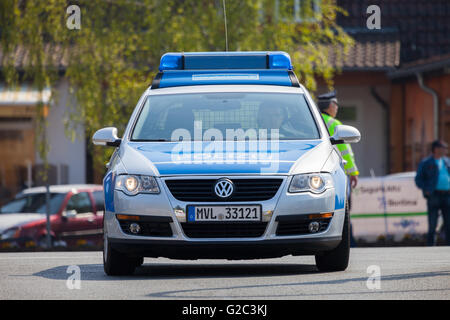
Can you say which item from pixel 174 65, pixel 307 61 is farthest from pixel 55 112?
pixel 174 65

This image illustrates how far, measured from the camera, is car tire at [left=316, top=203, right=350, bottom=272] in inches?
401

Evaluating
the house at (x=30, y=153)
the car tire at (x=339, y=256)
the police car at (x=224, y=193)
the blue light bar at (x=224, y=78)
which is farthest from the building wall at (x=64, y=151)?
the car tire at (x=339, y=256)

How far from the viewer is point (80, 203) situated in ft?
72.3

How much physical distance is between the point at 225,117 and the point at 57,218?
36.2 feet

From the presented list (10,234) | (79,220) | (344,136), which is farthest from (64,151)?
(344,136)

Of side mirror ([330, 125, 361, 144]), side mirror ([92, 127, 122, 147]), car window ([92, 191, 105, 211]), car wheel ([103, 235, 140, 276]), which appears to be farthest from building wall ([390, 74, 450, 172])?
car wheel ([103, 235, 140, 276])

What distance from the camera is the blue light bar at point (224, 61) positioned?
39.3ft

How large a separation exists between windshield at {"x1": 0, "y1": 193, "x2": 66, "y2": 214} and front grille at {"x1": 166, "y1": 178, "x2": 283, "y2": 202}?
475 inches

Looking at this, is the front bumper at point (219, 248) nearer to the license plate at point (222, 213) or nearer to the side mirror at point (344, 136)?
the license plate at point (222, 213)

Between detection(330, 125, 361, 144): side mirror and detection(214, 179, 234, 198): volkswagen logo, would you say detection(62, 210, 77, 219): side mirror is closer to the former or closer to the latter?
detection(330, 125, 361, 144): side mirror

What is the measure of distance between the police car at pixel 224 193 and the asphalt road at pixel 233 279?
259mm

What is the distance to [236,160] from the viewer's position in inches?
385

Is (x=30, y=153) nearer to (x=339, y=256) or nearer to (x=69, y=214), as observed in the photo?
(x=69, y=214)
